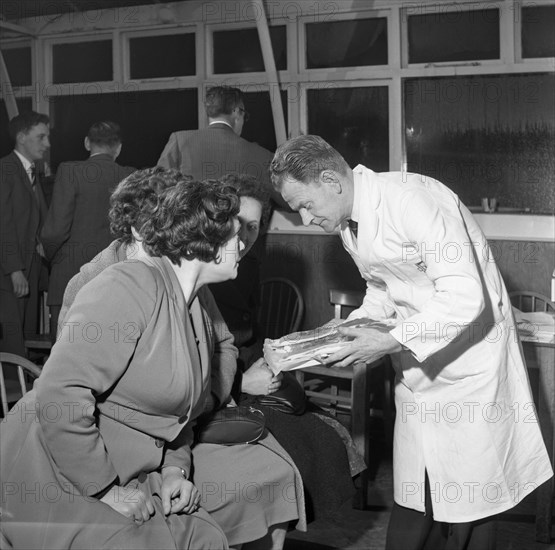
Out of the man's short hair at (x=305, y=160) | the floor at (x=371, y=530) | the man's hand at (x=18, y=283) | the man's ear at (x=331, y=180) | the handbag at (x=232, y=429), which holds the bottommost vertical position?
the floor at (x=371, y=530)

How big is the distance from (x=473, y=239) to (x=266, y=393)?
77 cm

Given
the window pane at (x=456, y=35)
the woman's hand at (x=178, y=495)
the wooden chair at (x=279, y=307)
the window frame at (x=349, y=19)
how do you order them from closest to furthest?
the woman's hand at (x=178, y=495) → the window pane at (x=456, y=35) → the window frame at (x=349, y=19) → the wooden chair at (x=279, y=307)

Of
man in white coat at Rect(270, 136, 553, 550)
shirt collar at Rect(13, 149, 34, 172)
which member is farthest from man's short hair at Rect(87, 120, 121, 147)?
man in white coat at Rect(270, 136, 553, 550)

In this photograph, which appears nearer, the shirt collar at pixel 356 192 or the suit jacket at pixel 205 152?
the shirt collar at pixel 356 192

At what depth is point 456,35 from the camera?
3732 mm

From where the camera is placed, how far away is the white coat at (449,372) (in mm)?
2094

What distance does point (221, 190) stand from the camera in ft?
6.40

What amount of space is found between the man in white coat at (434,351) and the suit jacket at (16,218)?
5.78 ft

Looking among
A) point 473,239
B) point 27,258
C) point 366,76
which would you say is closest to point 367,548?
point 473,239

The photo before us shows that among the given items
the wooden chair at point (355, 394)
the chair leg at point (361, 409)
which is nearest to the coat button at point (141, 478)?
the wooden chair at point (355, 394)

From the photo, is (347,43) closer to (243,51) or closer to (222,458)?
(243,51)

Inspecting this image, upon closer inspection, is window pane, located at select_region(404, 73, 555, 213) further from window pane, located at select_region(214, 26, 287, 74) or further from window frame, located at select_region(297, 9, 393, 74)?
window pane, located at select_region(214, 26, 287, 74)

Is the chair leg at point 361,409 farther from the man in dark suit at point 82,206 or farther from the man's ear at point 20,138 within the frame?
the man's ear at point 20,138

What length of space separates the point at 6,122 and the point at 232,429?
2.05 meters
